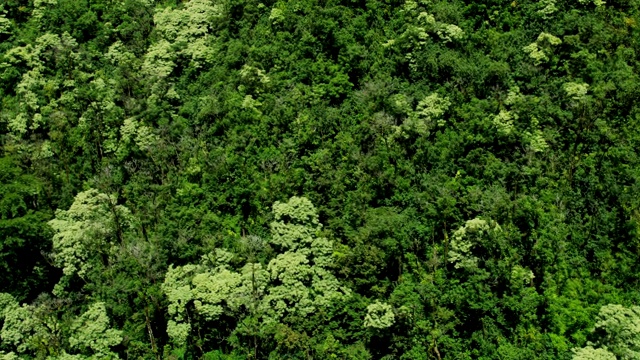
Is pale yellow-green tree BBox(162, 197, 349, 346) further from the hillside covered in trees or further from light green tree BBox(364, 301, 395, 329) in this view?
light green tree BBox(364, 301, 395, 329)

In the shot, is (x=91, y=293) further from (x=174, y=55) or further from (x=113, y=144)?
(x=174, y=55)

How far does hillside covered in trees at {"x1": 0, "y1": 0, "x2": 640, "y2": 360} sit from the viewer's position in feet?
145

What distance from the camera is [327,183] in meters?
50.7

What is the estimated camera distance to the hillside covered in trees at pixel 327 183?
4431cm

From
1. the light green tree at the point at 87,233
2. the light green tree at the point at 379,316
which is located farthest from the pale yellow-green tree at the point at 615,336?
the light green tree at the point at 87,233

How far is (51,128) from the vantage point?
2277 inches

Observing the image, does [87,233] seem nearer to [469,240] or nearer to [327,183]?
[327,183]

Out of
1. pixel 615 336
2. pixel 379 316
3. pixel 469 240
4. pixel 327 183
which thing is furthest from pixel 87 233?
pixel 615 336

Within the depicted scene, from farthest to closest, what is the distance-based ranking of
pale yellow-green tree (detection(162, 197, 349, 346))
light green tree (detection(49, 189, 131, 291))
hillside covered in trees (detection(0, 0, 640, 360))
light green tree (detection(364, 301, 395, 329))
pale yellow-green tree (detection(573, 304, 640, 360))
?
light green tree (detection(49, 189, 131, 291))
pale yellow-green tree (detection(162, 197, 349, 346))
hillside covered in trees (detection(0, 0, 640, 360))
light green tree (detection(364, 301, 395, 329))
pale yellow-green tree (detection(573, 304, 640, 360))

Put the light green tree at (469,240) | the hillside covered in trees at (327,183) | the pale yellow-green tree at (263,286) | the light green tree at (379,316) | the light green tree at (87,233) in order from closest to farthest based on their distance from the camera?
the light green tree at (379,316)
the hillside covered in trees at (327,183)
the light green tree at (469,240)
the pale yellow-green tree at (263,286)
the light green tree at (87,233)

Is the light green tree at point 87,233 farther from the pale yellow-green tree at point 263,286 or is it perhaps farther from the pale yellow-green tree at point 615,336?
the pale yellow-green tree at point 615,336

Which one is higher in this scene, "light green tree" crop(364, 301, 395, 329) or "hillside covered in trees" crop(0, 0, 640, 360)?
"hillside covered in trees" crop(0, 0, 640, 360)

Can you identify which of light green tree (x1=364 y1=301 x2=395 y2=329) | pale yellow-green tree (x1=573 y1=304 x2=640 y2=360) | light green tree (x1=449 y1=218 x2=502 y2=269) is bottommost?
light green tree (x1=364 y1=301 x2=395 y2=329)

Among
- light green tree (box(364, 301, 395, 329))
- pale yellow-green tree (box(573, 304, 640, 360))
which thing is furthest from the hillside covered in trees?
light green tree (box(364, 301, 395, 329))
